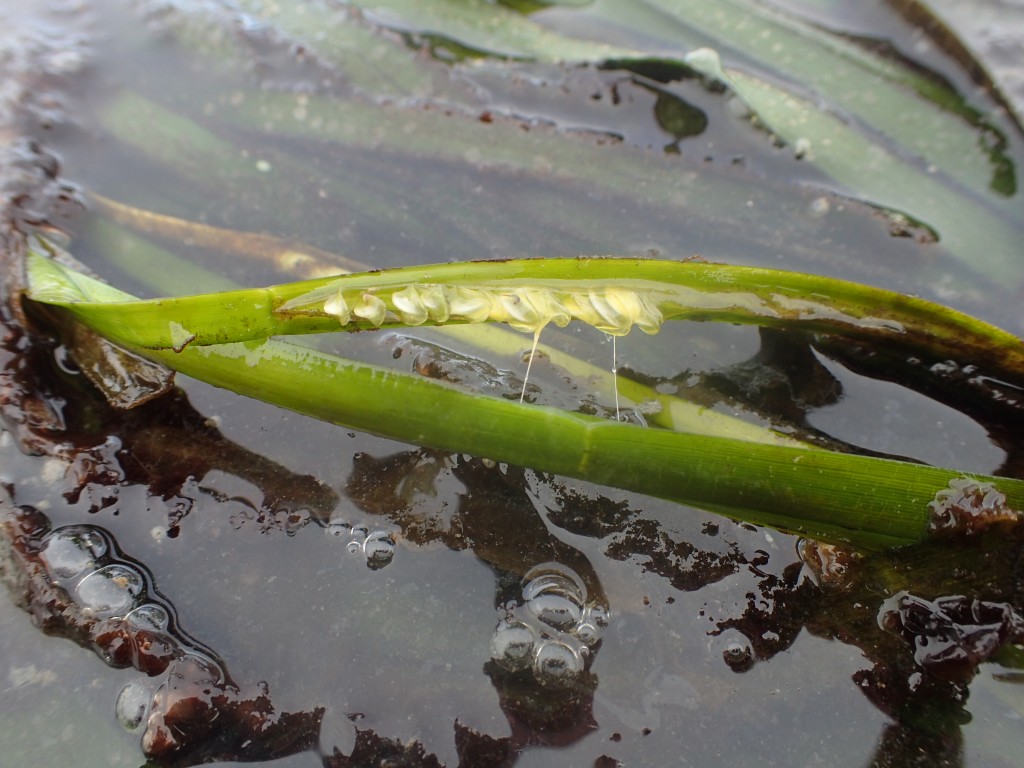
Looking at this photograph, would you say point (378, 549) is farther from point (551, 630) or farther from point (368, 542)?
point (551, 630)

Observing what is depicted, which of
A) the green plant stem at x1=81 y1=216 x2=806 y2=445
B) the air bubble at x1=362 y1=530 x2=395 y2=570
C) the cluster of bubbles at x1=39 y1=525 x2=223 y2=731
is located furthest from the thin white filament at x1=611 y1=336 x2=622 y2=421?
the cluster of bubbles at x1=39 y1=525 x2=223 y2=731

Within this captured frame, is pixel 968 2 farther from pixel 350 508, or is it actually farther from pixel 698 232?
pixel 350 508

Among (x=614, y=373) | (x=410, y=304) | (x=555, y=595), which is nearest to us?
(x=410, y=304)

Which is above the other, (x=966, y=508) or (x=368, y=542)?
(x=966, y=508)

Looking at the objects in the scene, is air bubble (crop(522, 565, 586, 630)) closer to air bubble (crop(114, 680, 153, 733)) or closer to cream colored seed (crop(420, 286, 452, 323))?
cream colored seed (crop(420, 286, 452, 323))

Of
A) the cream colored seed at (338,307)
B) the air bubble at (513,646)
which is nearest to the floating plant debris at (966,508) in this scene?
the air bubble at (513,646)

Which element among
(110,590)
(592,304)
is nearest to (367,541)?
(110,590)

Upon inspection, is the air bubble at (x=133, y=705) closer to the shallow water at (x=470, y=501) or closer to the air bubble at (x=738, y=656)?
the shallow water at (x=470, y=501)
